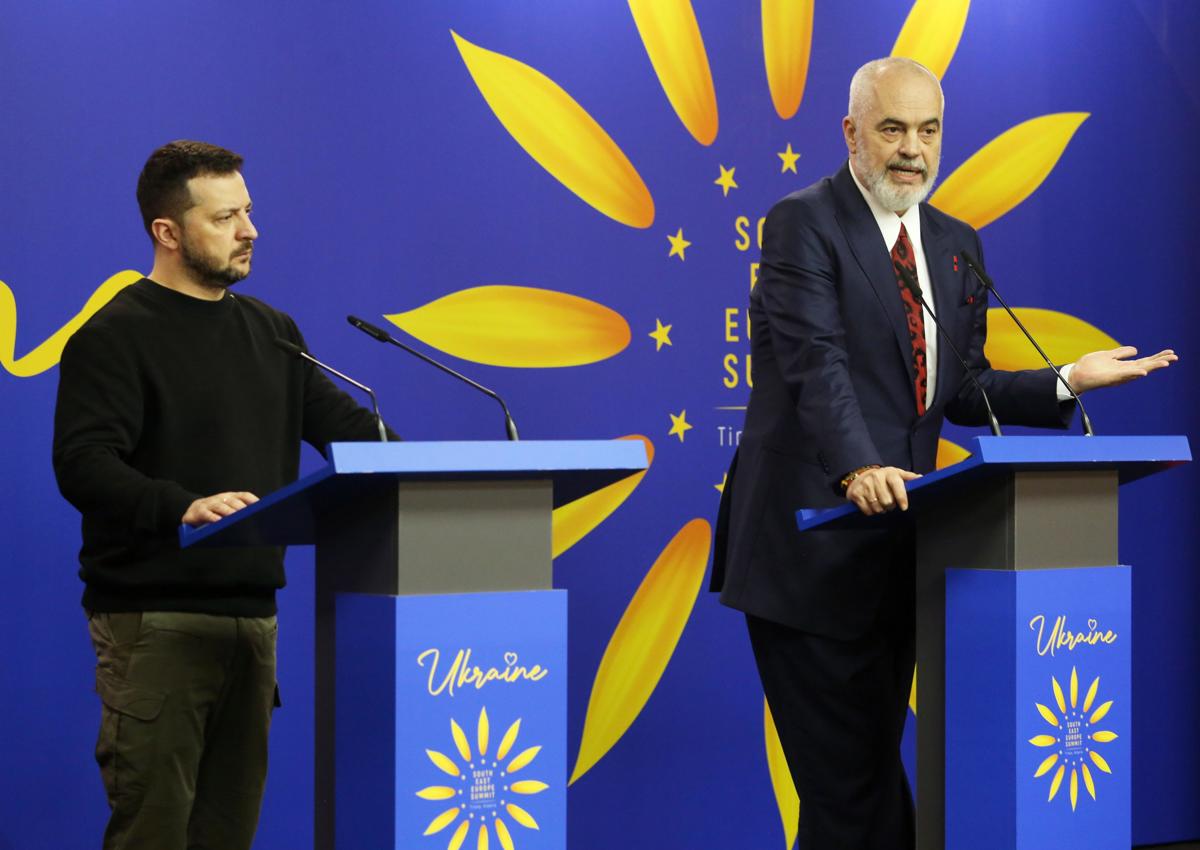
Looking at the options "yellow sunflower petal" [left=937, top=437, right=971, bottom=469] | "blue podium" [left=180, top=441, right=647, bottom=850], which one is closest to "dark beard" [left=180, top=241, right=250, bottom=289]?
"blue podium" [left=180, top=441, right=647, bottom=850]

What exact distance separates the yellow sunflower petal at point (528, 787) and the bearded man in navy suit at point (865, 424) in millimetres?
794

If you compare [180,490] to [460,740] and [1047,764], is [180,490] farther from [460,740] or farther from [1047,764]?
[1047,764]

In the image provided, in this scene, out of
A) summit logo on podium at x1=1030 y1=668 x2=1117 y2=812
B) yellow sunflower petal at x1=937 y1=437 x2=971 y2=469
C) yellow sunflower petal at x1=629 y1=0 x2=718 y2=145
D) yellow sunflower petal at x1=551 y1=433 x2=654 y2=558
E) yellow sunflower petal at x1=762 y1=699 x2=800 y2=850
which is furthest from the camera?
yellow sunflower petal at x1=937 y1=437 x2=971 y2=469

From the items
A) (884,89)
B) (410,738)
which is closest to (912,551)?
(884,89)

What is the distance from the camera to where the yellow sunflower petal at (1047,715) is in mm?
2273

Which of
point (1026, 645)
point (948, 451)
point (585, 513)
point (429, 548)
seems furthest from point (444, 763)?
point (948, 451)

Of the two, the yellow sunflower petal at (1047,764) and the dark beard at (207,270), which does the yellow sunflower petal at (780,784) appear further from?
the dark beard at (207,270)

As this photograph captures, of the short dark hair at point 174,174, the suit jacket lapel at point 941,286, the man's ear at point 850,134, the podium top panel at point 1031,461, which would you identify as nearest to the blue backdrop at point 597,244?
the short dark hair at point 174,174

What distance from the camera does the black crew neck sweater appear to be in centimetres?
250

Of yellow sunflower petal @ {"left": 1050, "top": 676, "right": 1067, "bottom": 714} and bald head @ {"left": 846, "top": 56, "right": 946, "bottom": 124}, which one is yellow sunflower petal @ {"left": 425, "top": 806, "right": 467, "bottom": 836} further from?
bald head @ {"left": 846, "top": 56, "right": 946, "bottom": 124}

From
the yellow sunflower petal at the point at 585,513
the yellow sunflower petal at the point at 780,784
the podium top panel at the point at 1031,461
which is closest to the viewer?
the podium top panel at the point at 1031,461

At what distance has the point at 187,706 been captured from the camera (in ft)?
8.56

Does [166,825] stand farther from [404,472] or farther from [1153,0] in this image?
[1153,0]

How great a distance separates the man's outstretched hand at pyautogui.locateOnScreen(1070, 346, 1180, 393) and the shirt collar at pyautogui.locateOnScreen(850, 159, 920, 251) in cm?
39
